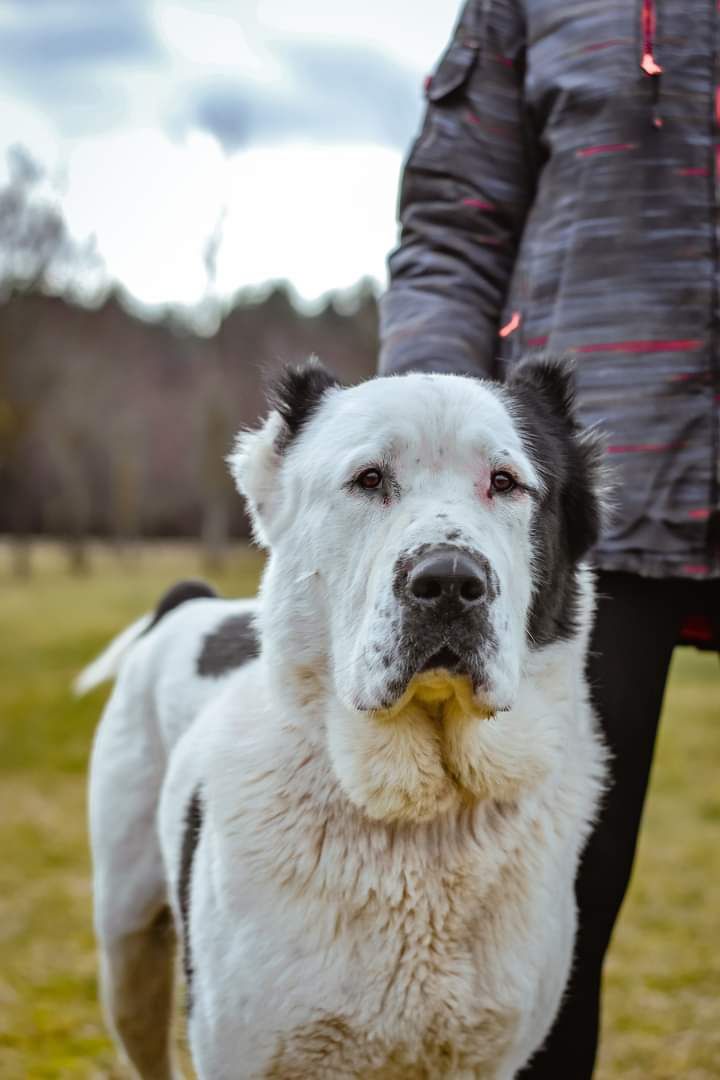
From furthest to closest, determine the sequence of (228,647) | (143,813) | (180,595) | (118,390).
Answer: (118,390) → (180,595) → (143,813) → (228,647)

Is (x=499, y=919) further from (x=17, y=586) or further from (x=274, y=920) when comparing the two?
(x=17, y=586)

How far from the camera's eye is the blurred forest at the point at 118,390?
14336 millimetres

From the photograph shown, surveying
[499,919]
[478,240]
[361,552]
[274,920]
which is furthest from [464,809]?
[478,240]

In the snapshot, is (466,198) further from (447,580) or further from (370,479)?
(447,580)

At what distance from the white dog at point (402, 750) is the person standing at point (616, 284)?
9 centimetres

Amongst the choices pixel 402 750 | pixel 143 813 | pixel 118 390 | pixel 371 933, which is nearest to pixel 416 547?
pixel 402 750

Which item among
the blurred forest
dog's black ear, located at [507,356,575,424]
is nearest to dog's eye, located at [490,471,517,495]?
dog's black ear, located at [507,356,575,424]

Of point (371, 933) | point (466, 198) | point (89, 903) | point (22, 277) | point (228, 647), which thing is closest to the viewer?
point (371, 933)

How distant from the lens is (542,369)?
6.65ft

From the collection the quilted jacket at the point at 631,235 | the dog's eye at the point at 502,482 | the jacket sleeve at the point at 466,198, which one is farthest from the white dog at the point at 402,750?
the jacket sleeve at the point at 466,198

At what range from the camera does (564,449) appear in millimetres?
2041

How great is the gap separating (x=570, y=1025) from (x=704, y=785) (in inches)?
232

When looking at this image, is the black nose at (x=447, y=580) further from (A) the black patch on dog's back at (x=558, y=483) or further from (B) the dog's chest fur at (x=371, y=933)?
(B) the dog's chest fur at (x=371, y=933)

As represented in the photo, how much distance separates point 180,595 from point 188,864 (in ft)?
3.89
